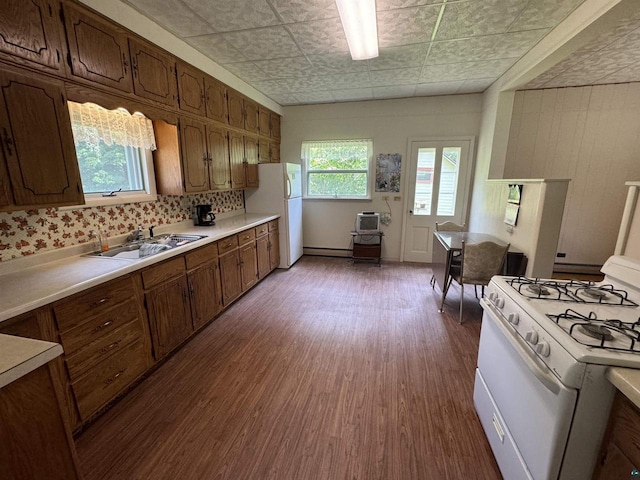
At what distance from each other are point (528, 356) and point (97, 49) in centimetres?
294

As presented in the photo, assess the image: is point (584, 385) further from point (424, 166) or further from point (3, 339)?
point (424, 166)

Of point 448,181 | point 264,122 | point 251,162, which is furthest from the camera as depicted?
point 448,181

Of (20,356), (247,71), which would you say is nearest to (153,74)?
(247,71)

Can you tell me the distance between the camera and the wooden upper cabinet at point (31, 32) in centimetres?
137

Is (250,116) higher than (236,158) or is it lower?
higher

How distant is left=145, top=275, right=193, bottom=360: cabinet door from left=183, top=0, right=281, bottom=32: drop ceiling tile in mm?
2071

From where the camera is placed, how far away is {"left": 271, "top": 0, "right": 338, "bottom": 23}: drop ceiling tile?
199 cm

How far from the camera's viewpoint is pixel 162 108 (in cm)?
236

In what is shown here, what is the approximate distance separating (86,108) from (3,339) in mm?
1772

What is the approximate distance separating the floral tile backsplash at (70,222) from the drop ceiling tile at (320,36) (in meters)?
2.02

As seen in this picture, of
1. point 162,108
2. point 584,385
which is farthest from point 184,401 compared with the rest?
point 162,108

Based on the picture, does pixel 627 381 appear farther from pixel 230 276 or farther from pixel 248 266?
pixel 248 266

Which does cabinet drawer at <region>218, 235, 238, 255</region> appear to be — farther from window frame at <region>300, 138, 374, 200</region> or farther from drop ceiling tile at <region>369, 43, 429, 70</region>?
drop ceiling tile at <region>369, 43, 429, 70</region>

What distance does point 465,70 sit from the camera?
3271 mm
